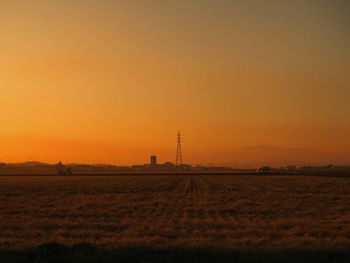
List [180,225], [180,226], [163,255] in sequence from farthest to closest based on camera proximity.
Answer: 1. [180,225]
2. [180,226]
3. [163,255]

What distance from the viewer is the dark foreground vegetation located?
1343 centimetres

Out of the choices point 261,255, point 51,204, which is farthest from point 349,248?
point 51,204

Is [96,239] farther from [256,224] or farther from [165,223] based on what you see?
[256,224]

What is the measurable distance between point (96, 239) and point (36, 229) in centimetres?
445

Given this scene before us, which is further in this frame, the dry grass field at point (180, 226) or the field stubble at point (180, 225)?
the field stubble at point (180, 225)

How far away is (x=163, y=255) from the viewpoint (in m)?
13.9

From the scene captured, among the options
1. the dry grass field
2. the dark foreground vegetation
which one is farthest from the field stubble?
the dark foreground vegetation

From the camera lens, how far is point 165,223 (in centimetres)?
2181

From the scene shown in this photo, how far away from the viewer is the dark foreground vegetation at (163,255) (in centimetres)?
1343

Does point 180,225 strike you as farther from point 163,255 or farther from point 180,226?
point 163,255

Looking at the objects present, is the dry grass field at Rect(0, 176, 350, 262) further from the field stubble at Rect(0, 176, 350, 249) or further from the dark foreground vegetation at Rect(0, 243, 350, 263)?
the dark foreground vegetation at Rect(0, 243, 350, 263)

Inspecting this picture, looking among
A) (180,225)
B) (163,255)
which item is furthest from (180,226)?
(163,255)

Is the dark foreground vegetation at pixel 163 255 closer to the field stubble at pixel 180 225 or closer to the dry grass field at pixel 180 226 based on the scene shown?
the dry grass field at pixel 180 226

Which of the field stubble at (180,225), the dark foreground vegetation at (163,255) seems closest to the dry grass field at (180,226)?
the field stubble at (180,225)
